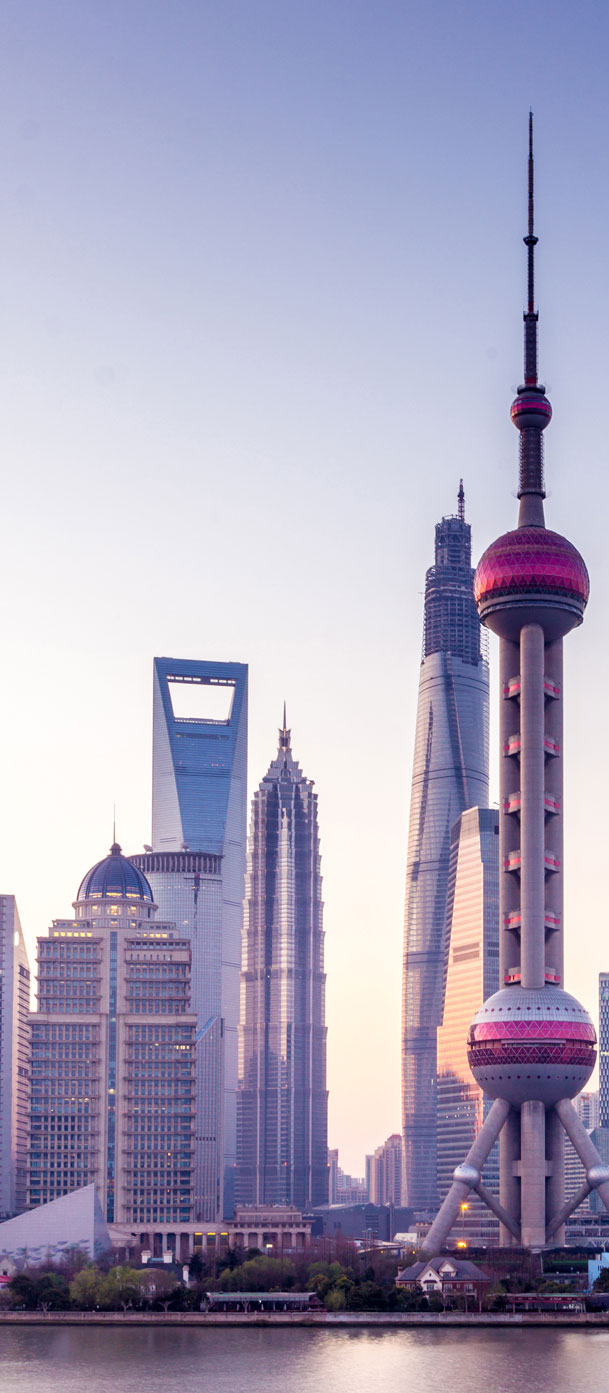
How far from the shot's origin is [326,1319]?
19450 centimetres

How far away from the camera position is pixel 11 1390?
145625 millimetres

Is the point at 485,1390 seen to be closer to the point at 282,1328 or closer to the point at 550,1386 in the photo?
the point at 550,1386

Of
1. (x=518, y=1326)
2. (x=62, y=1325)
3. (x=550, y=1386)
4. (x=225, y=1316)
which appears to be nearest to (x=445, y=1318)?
(x=518, y=1326)

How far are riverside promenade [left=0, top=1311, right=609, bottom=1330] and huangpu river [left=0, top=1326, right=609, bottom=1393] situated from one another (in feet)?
9.98

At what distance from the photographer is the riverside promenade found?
19312 cm

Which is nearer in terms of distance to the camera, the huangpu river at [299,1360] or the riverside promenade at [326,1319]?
the huangpu river at [299,1360]

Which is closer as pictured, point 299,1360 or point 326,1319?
point 299,1360

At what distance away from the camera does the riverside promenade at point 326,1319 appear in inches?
7603

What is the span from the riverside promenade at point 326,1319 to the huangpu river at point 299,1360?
3041mm

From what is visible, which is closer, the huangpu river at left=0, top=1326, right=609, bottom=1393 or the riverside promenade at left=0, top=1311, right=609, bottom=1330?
the huangpu river at left=0, top=1326, right=609, bottom=1393

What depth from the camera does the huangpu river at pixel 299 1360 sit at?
477 feet

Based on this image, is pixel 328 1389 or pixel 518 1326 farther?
pixel 518 1326

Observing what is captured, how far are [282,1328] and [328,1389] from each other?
169ft

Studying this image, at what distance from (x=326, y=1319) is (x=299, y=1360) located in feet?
108
